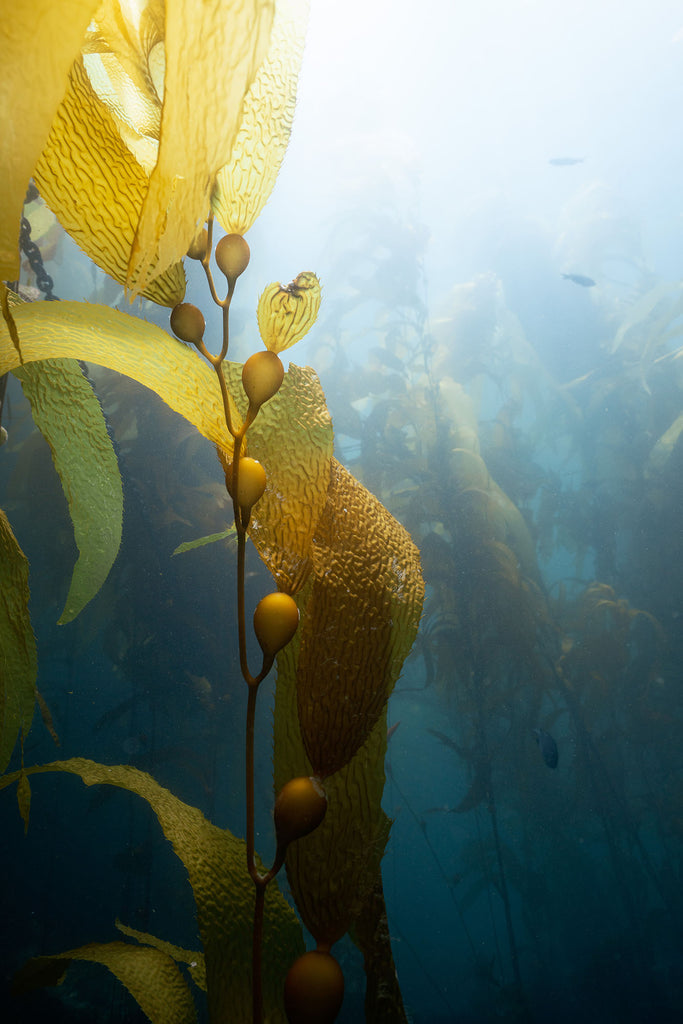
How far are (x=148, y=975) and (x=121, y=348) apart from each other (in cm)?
34

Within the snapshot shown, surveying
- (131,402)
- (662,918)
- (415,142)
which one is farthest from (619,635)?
(415,142)

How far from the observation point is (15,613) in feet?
0.85

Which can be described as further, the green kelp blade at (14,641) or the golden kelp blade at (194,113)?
the green kelp blade at (14,641)

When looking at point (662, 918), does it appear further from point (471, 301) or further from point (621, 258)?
point (621, 258)

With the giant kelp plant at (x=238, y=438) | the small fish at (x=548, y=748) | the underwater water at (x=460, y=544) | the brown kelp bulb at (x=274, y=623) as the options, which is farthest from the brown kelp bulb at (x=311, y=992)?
the small fish at (x=548, y=748)

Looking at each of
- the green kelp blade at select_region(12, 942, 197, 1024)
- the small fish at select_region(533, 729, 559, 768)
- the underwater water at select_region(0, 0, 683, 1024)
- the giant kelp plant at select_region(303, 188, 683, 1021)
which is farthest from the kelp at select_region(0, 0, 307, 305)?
the giant kelp plant at select_region(303, 188, 683, 1021)

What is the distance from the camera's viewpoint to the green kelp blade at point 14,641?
0.83 feet

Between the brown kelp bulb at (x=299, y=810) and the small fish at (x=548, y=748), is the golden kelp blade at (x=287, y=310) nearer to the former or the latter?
the brown kelp bulb at (x=299, y=810)

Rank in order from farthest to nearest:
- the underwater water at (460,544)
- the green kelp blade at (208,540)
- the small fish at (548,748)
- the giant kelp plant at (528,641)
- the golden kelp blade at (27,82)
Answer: the giant kelp plant at (528,641) < the underwater water at (460,544) < the small fish at (548,748) < the green kelp blade at (208,540) < the golden kelp blade at (27,82)

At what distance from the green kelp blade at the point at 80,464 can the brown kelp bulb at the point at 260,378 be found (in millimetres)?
155

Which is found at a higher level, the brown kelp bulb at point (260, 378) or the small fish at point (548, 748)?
the brown kelp bulb at point (260, 378)

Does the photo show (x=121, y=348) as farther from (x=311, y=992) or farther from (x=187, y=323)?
(x=311, y=992)

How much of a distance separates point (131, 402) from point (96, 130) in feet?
9.11

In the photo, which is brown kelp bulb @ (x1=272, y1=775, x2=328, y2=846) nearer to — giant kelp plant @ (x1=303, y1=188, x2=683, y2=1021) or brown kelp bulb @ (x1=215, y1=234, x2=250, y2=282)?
brown kelp bulb @ (x1=215, y1=234, x2=250, y2=282)
